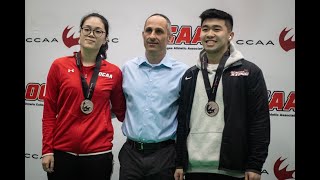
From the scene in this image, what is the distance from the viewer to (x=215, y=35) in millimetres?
2266

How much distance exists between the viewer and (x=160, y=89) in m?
2.45

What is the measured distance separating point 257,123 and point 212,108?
31 centimetres

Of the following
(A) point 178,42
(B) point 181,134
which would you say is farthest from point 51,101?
(A) point 178,42

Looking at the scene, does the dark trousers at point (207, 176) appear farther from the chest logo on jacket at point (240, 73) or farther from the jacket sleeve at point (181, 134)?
the chest logo on jacket at point (240, 73)

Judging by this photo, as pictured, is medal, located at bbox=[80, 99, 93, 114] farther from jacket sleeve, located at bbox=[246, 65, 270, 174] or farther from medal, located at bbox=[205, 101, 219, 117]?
jacket sleeve, located at bbox=[246, 65, 270, 174]

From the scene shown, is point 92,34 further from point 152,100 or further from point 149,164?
point 149,164

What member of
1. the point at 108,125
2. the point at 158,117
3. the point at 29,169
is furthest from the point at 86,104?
the point at 29,169

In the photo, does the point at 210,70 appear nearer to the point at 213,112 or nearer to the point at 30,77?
the point at 213,112

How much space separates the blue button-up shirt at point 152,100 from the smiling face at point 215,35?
394 millimetres

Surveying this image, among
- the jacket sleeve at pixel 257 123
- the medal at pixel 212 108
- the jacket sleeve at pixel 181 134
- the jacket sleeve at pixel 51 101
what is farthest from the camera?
the jacket sleeve at pixel 51 101

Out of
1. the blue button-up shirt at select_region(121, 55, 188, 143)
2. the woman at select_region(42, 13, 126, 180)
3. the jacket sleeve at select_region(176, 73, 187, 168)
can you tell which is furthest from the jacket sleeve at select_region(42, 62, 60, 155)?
the jacket sleeve at select_region(176, 73, 187, 168)

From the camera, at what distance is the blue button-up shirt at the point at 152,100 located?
7.88 feet

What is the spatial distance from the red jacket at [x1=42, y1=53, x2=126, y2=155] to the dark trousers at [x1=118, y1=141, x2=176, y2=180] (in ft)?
0.70

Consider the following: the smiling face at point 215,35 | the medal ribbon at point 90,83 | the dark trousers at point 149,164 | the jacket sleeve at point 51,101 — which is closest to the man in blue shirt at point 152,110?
the dark trousers at point 149,164
